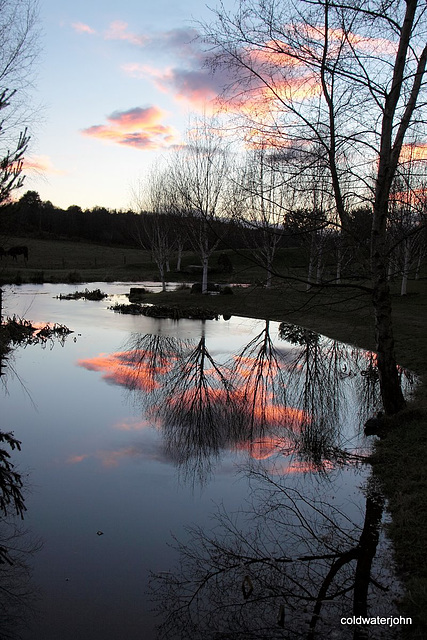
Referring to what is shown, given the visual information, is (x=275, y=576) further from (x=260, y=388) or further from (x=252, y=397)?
(x=260, y=388)

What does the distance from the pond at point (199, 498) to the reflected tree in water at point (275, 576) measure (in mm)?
16

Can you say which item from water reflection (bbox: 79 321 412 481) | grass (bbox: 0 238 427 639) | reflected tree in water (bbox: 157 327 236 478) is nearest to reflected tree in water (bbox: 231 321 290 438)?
water reflection (bbox: 79 321 412 481)

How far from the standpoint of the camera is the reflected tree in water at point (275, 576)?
381 cm

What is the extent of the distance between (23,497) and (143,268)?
52.0m

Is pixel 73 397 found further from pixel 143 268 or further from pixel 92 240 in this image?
pixel 92 240

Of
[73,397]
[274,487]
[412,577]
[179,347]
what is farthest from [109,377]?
[412,577]

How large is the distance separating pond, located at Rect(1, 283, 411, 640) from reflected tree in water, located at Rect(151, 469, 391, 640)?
0.05 ft

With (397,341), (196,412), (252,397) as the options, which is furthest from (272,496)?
(397,341)

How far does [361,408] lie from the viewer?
9703mm

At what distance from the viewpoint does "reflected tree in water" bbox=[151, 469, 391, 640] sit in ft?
12.5

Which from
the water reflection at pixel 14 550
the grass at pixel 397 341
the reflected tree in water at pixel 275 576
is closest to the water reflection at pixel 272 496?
the reflected tree in water at pixel 275 576

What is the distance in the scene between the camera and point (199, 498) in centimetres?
604

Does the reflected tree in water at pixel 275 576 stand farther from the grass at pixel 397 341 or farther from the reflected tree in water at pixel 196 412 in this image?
the reflected tree in water at pixel 196 412

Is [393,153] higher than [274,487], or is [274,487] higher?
[393,153]
